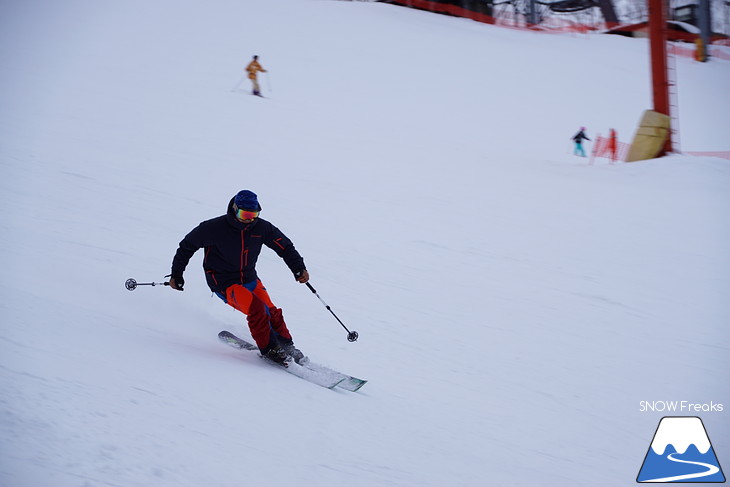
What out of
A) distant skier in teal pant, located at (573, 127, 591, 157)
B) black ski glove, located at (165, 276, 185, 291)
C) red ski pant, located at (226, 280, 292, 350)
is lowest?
red ski pant, located at (226, 280, 292, 350)

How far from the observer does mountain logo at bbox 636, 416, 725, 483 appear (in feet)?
14.3

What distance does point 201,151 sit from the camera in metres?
11.9

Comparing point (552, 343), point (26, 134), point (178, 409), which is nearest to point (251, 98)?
point (26, 134)

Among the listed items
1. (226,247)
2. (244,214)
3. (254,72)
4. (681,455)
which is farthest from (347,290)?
(254,72)

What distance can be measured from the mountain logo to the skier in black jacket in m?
2.61

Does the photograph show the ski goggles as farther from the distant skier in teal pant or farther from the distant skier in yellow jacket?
the distant skier in teal pant

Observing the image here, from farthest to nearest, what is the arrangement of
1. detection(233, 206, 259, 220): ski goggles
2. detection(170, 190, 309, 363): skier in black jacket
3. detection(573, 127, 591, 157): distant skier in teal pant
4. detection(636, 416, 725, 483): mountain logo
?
1. detection(573, 127, 591, 157): distant skier in teal pant
2. detection(170, 190, 309, 363): skier in black jacket
3. detection(233, 206, 259, 220): ski goggles
4. detection(636, 416, 725, 483): mountain logo

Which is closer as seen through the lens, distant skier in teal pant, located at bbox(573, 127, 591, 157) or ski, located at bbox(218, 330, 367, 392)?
ski, located at bbox(218, 330, 367, 392)

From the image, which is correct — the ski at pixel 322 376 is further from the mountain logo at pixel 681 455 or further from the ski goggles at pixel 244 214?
the mountain logo at pixel 681 455

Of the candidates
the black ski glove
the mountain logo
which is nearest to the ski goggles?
the black ski glove

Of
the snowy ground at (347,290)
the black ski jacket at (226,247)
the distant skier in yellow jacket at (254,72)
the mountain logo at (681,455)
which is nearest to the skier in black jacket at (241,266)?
the black ski jacket at (226,247)

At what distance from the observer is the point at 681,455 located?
4672 mm

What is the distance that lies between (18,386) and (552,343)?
14.8ft

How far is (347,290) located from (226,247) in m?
2.30
